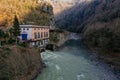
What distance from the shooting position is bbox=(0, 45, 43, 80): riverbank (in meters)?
22.6

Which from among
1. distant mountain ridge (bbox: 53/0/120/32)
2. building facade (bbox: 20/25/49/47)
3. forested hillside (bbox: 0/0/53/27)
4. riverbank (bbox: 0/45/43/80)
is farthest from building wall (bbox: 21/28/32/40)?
distant mountain ridge (bbox: 53/0/120/32)

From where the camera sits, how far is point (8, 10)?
80.1 m

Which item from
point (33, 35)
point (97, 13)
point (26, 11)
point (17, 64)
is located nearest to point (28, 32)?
point (33, 35)

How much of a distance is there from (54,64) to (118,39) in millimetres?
19727

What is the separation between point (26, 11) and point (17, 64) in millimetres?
70778

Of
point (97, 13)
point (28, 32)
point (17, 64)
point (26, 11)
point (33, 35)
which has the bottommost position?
point (17, 64)

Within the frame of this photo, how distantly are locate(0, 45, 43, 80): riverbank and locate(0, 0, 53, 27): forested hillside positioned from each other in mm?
41275

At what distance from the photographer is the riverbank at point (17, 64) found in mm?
22578

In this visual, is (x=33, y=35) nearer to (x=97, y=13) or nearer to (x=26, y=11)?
(x=26, y=11)

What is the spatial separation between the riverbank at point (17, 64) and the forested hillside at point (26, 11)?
135 ft

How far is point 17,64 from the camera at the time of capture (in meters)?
25.9

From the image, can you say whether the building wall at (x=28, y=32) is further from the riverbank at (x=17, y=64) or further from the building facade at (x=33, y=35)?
the riverbank at (x=17, y=64)

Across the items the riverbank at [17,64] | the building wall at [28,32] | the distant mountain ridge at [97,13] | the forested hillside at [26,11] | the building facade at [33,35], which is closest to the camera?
the riverbank at [17,64]

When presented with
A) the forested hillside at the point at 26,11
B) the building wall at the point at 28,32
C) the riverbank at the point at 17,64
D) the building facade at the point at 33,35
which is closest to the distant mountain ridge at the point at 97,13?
the forested hillside at the point at 26,11
